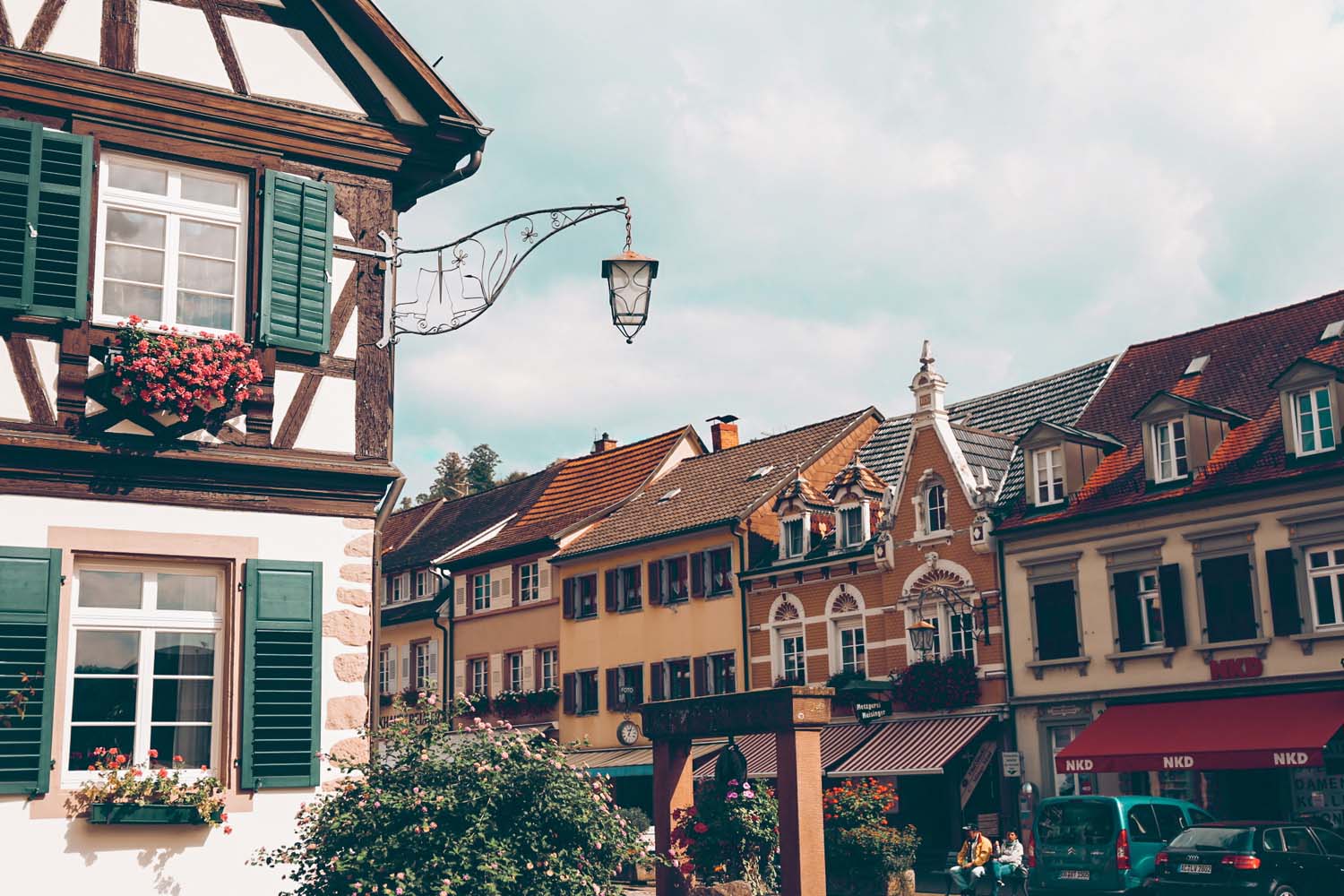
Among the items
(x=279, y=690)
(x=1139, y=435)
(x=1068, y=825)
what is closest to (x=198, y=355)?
(x=279, y=690)

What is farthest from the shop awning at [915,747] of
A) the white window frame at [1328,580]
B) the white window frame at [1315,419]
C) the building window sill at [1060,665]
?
the white window frame at [1315,419]

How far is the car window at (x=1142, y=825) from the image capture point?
80.2 ft

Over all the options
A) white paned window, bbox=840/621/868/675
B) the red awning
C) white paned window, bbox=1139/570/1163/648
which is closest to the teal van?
the red awning

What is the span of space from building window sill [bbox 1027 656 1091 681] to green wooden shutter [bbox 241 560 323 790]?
2253 centimetres

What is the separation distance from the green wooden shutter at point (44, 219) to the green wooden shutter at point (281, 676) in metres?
2.60

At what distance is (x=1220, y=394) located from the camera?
33.1 m

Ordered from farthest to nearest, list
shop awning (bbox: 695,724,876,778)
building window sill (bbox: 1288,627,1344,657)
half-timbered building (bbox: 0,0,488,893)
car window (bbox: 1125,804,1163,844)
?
1. shop awning (bbox: 695,724,876,778)
2. building window sill (bbox: 1288,627,1344,657)
3. car window (bbox: 1125,804,1163,844)
4. half-timbered building (bbox: 0,0,488,893)

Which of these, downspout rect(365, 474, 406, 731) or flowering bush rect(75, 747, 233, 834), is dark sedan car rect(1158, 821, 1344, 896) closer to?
downspout rect(365, 474, 406, 731)

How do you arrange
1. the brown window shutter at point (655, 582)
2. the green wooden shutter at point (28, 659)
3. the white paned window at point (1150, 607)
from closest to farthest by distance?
the green wooden shutter at point (28, 659) → the white paned window at point (1150, 607) → the brown window shutter at point (655, 582)

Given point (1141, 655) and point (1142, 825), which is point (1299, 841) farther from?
point (1141, 655)

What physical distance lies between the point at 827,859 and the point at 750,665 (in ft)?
43.0

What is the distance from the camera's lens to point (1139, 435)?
3378cm

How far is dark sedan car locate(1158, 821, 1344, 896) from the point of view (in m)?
21.6

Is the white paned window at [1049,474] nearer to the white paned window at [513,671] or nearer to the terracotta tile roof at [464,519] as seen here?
the white paned window at [513,671]
